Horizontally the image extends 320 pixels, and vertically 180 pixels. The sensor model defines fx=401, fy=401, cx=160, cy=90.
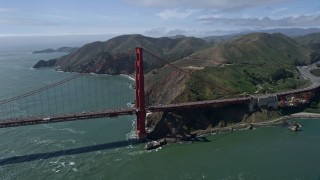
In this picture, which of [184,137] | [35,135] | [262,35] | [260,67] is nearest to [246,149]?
[184,137]

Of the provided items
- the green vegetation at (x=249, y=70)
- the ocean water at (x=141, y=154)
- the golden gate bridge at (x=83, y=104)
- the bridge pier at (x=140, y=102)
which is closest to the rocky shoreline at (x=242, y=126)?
the ocean water at (x=141, y=154)

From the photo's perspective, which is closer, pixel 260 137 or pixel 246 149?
pixel 246 149

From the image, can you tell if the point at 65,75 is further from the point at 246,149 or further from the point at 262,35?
the point at 246,149

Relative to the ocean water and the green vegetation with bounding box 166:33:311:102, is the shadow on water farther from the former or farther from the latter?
the green vegetation with bounding box 166:33:311:102

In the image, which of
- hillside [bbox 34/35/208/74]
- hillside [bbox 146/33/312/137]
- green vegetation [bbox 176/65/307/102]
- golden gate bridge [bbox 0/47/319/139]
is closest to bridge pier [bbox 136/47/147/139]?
golden gate bridge [bbox 0/47/319/139]

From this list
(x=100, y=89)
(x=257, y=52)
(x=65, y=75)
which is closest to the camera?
(x=100, y=89)

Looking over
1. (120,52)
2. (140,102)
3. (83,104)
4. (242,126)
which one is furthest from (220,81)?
(120,52)

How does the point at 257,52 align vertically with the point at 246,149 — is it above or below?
above
